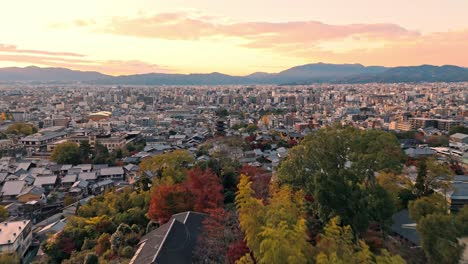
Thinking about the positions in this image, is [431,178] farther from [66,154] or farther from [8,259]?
[66,154]

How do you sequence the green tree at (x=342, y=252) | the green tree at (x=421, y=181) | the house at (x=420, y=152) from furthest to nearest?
the house at (x=420, y=152) < the green tree at (x=421, y=181) < the green tree at (x=342, y=252)

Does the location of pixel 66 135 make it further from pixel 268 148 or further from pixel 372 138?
pixel 372 138

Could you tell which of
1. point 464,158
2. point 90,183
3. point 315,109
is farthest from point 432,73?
point 90,183

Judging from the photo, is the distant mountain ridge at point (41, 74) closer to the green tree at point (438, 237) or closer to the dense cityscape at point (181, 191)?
the dense cityscape at point (181, 191)

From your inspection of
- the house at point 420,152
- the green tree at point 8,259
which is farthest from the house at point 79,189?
the house at point 420,152

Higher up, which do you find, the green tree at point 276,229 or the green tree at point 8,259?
the green tree at point 276,229

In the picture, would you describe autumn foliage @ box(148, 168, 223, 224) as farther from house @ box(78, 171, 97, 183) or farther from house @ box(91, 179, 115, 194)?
house @ box(78, 171, 97, 183)
